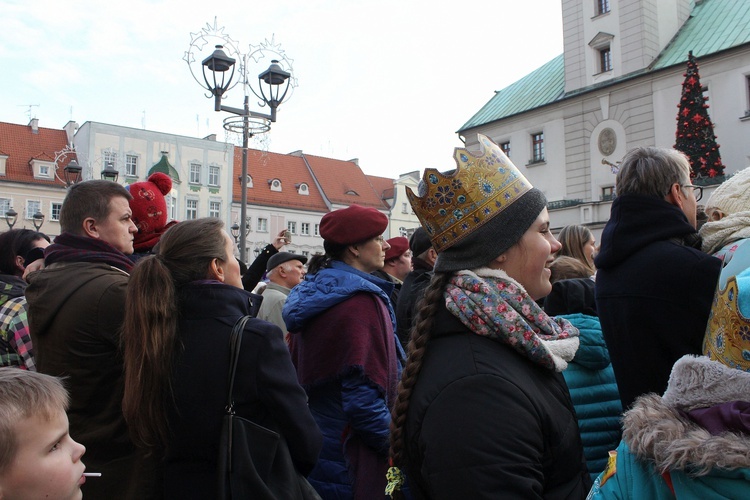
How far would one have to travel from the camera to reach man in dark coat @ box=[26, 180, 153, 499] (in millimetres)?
2809

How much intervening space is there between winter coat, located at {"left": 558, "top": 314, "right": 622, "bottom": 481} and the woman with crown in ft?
2.72

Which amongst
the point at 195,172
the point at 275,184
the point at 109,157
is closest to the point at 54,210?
the point at 109,157

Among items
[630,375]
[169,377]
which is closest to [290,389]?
[169,377]

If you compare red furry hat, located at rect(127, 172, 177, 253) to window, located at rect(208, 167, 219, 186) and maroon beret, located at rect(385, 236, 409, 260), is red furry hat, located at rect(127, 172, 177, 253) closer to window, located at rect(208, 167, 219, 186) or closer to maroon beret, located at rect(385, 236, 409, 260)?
maroon beret, located at rect(385, 236, 409, 260)

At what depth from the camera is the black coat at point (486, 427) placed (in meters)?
1.55

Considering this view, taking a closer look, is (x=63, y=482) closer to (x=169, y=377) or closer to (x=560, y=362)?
(x=169, y=377)

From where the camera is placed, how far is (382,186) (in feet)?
199

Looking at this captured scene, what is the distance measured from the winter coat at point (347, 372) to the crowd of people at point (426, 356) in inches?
A: 0.4

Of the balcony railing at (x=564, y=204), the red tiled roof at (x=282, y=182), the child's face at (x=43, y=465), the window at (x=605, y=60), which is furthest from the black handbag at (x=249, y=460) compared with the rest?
the red tiled roof at (x=282, y=182)

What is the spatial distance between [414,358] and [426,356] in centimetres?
4

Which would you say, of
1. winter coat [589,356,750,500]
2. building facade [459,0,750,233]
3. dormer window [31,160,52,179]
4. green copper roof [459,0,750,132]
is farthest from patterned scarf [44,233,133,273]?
dormer window [31,160,52,179]

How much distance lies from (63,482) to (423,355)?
1.07m

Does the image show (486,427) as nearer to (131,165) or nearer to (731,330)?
(731,330)

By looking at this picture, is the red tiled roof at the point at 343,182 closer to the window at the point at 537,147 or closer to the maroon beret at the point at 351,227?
the window at the point at 537,147
